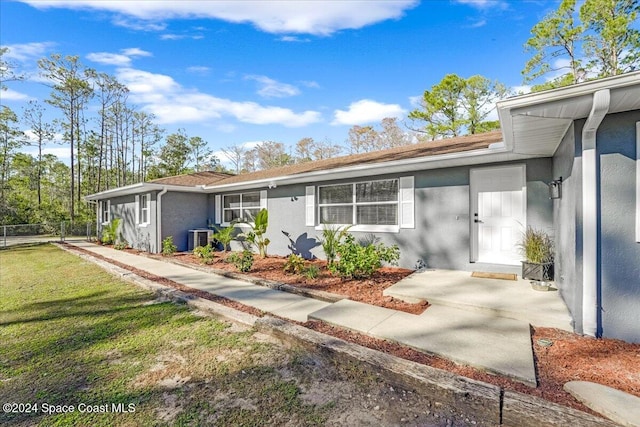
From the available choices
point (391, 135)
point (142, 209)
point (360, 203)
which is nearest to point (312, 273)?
point (360, 203)

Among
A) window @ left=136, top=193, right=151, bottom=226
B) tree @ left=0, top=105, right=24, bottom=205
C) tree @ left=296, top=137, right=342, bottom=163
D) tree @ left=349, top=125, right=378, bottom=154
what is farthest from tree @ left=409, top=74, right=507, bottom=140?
tree @ left=0, top=105, right=24, bottom=205

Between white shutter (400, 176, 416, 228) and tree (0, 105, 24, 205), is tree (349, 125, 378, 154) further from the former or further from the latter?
tree (0, 105, 24, 205)

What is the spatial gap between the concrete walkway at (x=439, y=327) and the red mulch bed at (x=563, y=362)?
0.27 feet

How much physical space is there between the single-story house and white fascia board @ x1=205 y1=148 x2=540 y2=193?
0.03 metres

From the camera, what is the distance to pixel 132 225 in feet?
39.9

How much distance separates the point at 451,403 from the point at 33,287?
784 cm

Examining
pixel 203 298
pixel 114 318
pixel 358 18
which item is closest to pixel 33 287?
pixel 114 318

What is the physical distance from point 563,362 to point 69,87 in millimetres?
27522

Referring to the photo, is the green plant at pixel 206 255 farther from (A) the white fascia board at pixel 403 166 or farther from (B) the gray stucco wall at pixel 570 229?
(B) the gray stucco wall at pixel 570 229

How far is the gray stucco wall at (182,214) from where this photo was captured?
33.5ft

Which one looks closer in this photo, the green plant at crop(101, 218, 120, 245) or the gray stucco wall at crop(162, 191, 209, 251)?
the gray stucco wall at crop(162, 191, 209, 251)

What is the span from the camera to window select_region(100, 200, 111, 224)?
15233mm

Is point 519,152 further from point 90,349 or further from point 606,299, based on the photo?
point 90,349

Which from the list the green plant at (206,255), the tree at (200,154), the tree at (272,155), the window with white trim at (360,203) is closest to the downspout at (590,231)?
the window with white trim at (360,203)
